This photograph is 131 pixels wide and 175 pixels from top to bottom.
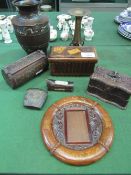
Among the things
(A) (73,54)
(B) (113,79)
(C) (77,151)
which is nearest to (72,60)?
(A) (73,54)

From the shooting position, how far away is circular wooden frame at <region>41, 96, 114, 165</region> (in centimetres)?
71

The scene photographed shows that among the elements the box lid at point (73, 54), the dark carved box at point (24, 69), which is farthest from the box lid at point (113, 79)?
the dark carved box at point (24, 69)

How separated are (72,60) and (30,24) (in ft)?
0.97

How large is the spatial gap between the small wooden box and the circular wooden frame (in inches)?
11.1

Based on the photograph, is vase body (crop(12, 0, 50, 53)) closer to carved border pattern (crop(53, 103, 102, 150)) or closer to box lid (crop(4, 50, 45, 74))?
box lid (crop(4, 50, 45, 74))


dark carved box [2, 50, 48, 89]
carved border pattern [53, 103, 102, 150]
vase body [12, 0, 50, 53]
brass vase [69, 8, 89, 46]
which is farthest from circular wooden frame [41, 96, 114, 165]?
brass vase [69, 8, 89, 46]

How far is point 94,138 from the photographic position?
2.57ft

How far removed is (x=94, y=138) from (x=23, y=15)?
2.42 ft

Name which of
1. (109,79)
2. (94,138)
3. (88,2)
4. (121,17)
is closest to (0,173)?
(94,138)

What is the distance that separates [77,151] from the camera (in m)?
0.73

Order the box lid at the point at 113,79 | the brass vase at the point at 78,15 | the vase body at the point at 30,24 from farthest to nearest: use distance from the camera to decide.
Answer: the brass vase at the point at 78,15 → the vase body at the point at 30,24 → the box lid at the point at 113,79

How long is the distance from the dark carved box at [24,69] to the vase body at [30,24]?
3.4 inches

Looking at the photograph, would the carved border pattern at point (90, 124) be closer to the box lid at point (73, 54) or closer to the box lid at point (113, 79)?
the box lid at point (113, 79)

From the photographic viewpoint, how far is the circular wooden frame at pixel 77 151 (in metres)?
0.71
